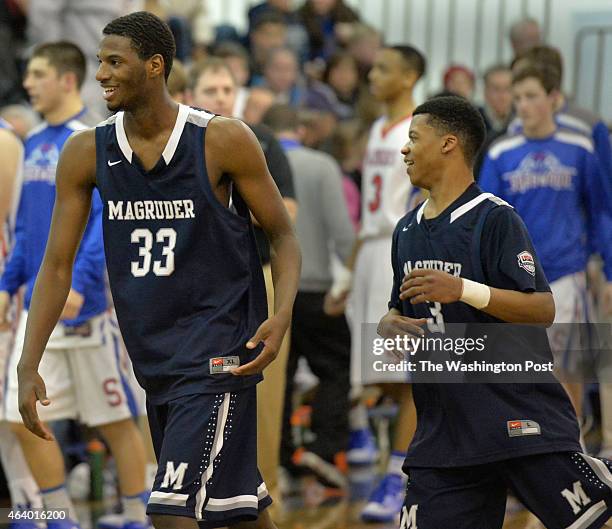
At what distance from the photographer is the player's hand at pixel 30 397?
4797 mm

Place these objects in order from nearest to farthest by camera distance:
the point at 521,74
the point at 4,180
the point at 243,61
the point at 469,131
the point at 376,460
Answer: the point at 469,131 < the point at 4,180 < the point at 521,74 < the point at 376,460 < the point at 243,61

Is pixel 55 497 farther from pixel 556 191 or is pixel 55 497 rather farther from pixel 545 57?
pixel 545 57

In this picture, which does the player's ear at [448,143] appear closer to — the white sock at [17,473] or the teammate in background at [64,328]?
the teammate in background at [64,328]

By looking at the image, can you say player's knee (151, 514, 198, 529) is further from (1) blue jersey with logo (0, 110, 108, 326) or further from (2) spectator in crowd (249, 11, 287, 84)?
(2) spectator in crowd (249, 11, 287, 84)

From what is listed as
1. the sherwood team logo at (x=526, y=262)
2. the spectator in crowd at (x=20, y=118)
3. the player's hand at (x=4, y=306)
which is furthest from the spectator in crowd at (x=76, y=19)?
the sherwood team logo at (x=526, y=262)

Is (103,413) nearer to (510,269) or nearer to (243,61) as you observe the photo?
(510,269)

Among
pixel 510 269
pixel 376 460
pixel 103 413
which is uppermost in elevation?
pixel 510 269

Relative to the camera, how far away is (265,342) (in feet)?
15.4

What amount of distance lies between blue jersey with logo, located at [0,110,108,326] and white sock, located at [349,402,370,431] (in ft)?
11.0

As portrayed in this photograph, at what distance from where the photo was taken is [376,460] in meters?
10.0

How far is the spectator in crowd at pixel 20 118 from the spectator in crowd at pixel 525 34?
4.90 m

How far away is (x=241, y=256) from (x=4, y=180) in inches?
101

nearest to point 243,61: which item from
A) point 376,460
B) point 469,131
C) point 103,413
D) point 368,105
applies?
point 368,105

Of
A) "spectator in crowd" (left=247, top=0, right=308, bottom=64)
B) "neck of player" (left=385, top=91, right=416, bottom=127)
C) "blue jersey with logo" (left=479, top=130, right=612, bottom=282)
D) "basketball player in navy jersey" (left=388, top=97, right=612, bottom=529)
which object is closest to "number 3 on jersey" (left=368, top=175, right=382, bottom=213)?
"neck of player" (left=385, top=91, right=416, bottom=127)
